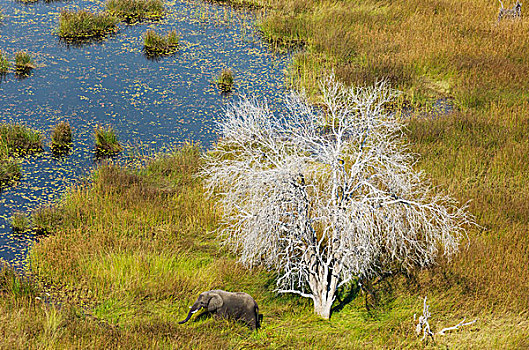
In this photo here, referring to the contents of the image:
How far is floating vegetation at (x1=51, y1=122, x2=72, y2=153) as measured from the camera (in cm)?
1338

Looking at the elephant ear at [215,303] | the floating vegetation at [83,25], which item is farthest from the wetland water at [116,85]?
the elephant ear at [215,303]

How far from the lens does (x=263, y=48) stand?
1991 centimetres

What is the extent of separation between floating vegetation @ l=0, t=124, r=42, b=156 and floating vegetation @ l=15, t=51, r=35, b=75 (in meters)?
4.33

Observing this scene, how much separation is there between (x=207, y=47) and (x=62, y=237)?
11.0m

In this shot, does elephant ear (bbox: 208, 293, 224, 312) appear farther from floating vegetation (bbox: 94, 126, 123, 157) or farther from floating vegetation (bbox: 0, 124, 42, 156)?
floating vegetation (bbox: 0, 124, 42, 156)

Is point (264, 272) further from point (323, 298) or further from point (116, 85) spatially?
point (116, 85)

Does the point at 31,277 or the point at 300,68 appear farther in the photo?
the point at 300,68

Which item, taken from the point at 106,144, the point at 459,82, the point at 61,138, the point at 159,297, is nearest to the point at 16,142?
the point at 61,138

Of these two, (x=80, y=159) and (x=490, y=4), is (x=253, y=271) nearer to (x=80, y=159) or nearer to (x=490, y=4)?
(x=80, y=159)

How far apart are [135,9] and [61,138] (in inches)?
403

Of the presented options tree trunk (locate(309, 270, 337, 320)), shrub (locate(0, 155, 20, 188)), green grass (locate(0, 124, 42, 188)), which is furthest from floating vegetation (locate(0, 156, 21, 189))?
tree trunk (locate(309, 270, 337, 320))

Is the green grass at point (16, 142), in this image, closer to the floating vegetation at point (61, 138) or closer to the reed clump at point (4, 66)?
the floating vegetation at point (61, 138)

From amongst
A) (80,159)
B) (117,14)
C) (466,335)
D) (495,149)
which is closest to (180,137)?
(80,159)

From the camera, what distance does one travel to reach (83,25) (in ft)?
66.3
